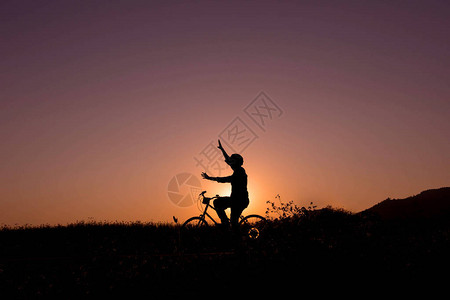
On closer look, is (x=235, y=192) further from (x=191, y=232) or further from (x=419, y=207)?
(x=419, y=207)

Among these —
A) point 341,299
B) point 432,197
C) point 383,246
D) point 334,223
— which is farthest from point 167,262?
point 432,197

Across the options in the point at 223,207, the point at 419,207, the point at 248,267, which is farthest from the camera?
the point at 419,207

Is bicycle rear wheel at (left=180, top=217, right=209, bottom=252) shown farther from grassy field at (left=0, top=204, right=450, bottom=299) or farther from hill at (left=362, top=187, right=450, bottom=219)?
hill at (left=362, top=187, right=450, bottom=219)

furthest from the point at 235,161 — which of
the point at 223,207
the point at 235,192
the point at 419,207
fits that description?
the point at 419,207

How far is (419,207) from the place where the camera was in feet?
66.8

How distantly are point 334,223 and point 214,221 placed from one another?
3.87 meters

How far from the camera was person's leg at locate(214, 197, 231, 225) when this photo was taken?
1241 cm

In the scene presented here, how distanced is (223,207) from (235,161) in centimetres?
143

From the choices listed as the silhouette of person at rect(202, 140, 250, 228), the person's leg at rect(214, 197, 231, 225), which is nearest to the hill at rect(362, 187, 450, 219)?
the silhouette of person at rect(202, 140, 250, 228)

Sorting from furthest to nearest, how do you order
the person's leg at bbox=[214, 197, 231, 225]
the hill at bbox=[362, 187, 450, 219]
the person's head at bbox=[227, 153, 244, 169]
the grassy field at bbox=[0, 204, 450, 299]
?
the hill at bbox=[362, 187, 450, 219], the person's leg at bbox=[214, 197, 231, 225], the person's head at bbox=[227, 153, 244, 169], the grassy field at bbox=[0, 204, 450, 299]

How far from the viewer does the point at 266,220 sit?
12.7 metres

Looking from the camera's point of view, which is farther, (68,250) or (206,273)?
(68,250)

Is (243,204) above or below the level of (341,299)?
above

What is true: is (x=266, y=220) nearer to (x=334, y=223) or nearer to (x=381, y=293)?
(x=334, y=223)
